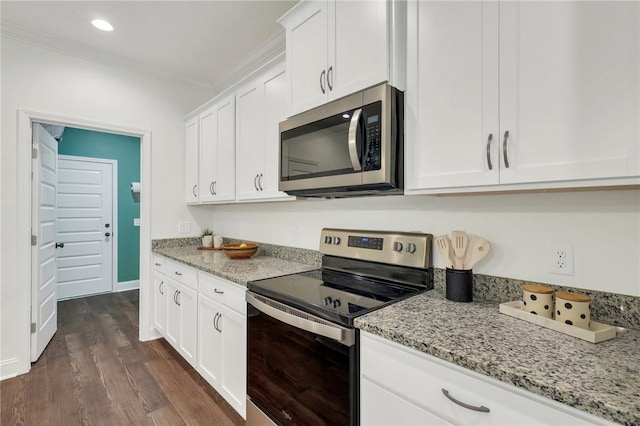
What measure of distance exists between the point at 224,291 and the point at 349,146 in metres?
1.17

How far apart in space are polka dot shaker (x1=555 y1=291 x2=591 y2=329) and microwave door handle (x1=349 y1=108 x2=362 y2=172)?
87 cm

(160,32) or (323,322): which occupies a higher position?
(160,32)

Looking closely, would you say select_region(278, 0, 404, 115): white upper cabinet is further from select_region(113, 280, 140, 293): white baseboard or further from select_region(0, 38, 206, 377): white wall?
select_region(113, 280, 140, 293): white baseboard

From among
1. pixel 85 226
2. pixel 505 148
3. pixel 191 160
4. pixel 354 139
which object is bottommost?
pixel 85 226

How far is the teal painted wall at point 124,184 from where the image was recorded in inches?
182

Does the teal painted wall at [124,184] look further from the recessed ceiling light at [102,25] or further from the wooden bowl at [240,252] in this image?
the wooden bowl at [240,252]

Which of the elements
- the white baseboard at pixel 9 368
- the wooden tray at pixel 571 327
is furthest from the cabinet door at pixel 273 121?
the white baseboard at pixel 9 368

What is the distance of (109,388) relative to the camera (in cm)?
221

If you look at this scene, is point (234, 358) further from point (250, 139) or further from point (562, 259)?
point (562, 259)

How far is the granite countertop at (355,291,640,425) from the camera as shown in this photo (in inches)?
25.7

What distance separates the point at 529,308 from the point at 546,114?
66cm

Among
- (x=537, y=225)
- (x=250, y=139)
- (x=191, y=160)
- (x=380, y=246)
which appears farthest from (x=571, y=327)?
(x=191, y=160)

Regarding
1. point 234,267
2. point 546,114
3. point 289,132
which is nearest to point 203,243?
point 234,267

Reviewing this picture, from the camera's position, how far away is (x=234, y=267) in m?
2.10
